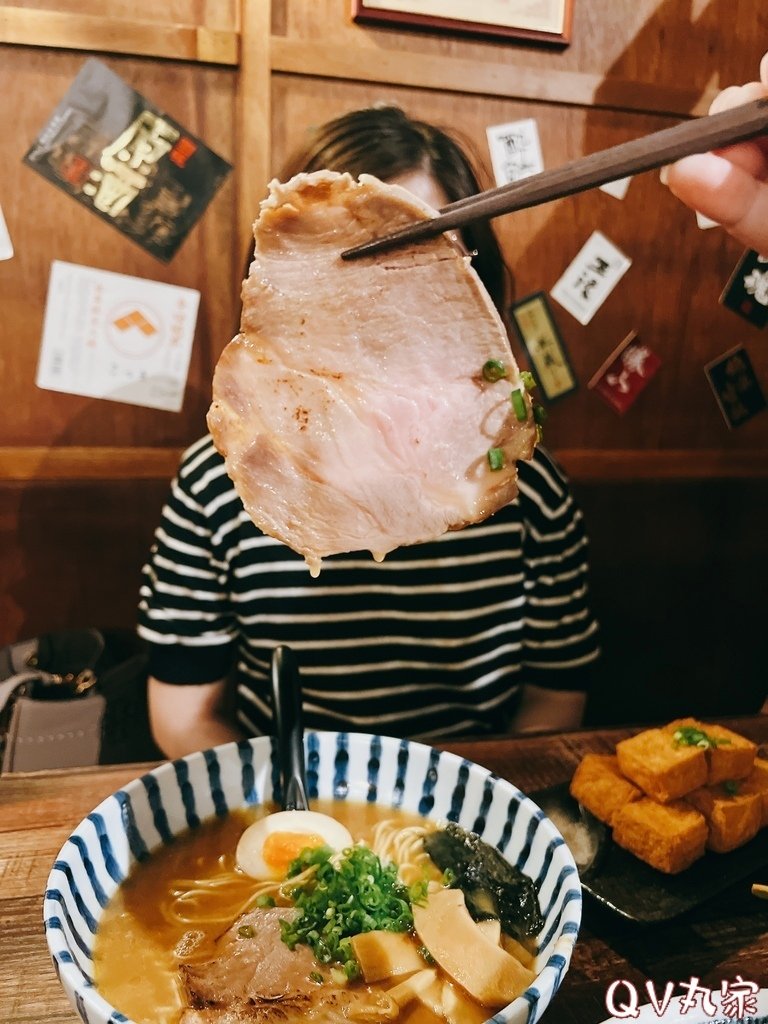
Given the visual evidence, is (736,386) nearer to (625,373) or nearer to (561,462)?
(625,373)

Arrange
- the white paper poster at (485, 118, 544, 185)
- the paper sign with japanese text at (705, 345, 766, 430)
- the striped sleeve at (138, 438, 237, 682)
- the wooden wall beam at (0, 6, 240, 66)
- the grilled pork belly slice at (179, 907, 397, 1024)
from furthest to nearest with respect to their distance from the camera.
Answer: the paper sign with japanese text at (705, 345, 766, 430), the white paper poster at (485, 118, 544, 185), the wooden wall beam at (0, 6, 240, 66), the striped sleeve at (138, 438, 237, 682), the grilled pork belly slice at (179, 907, 397, 1024)

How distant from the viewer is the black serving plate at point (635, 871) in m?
1.09

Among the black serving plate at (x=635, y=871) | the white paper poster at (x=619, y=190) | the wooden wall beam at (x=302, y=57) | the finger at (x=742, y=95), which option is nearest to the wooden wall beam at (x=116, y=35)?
the wooden wall beam at (x=302, y=57)

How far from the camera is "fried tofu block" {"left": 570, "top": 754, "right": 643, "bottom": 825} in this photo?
129 cm

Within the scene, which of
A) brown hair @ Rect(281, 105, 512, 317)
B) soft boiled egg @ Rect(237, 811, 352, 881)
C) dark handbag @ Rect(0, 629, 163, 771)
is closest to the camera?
soft boiled egg @ Rect(237, 811, 352, 881)

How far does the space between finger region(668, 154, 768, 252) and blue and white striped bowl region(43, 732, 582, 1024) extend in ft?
2.80

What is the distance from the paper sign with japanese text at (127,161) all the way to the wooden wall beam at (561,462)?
731 mm

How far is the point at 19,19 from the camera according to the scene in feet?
7.69

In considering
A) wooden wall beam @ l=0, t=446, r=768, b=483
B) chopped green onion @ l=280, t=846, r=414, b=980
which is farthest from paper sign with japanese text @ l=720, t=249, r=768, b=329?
chopped green onion @ l=280, t=846, r=414, b=980

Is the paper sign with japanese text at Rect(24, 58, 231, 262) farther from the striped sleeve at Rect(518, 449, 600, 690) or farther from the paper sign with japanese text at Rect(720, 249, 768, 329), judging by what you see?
the paper sign with japanese text at Rect(720, 249, 768, 329)

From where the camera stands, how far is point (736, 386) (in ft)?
11.4

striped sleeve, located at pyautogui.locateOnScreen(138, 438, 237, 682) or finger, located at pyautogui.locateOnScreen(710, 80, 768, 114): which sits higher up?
finger, located at pyautogui.locateOnScreen(710, 80, 768, 114)

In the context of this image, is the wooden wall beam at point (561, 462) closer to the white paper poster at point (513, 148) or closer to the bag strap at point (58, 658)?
the bag strap at point (58, 658)

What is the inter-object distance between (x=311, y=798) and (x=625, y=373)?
2595mm
